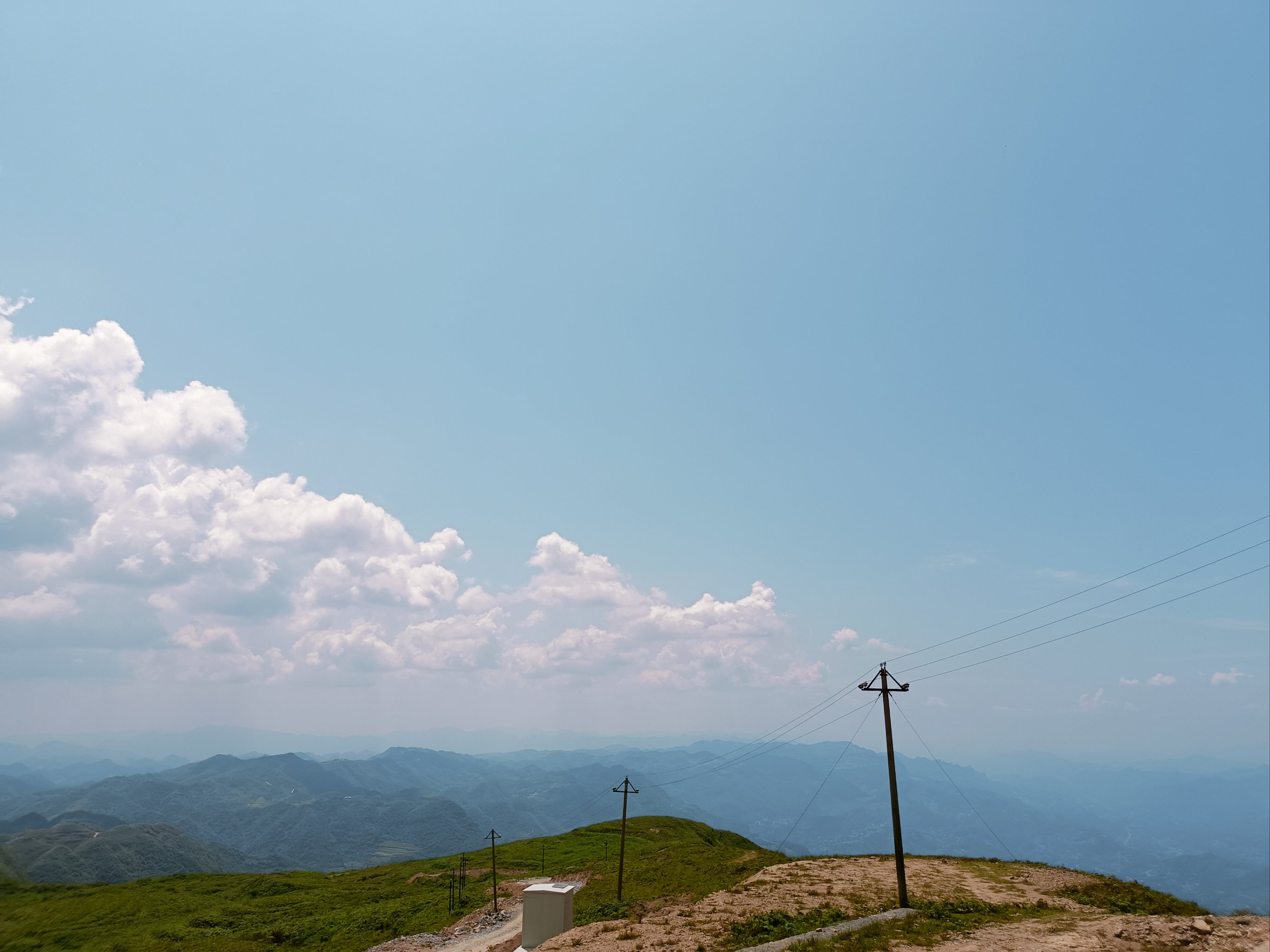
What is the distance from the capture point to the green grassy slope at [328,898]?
198 feet

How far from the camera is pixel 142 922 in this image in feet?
250

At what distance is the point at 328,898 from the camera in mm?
84125

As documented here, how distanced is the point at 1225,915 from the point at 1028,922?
10768mm

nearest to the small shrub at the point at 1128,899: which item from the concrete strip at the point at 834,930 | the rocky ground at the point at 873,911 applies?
the rocky ground at the point at 873,911

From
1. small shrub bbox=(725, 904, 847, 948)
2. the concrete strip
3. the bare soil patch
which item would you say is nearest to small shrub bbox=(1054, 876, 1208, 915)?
the bare soil patch

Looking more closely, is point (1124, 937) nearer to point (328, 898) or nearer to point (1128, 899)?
point (1128, 899)

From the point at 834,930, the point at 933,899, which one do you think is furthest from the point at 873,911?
the point at 834,930

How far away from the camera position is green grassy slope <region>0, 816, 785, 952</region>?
2375 inches

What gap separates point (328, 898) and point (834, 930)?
7936 cm

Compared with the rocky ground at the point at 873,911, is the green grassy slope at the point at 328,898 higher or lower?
lower

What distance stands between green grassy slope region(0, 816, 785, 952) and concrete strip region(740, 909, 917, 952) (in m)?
17.1

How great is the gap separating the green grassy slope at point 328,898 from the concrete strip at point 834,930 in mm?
17065

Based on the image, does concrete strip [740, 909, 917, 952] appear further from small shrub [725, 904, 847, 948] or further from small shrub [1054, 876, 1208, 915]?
small shrub [1054, 876, 1208, 915]

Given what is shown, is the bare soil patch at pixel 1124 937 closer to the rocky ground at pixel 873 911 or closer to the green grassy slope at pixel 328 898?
the rocky ground at pixel 873 911
